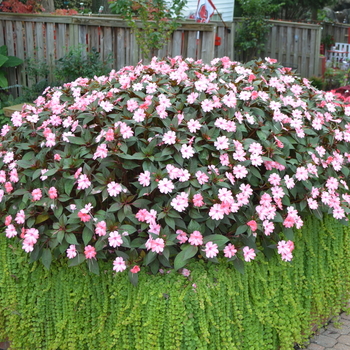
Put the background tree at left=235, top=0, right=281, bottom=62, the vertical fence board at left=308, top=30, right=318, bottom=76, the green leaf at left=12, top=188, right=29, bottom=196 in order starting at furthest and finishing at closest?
the vertical fence board at left=308, top=30, right=318, bottom=76, the background tree at left=235, top=0, right=281, bottom=62, the green leaf at left=12, top=188, right=29, bottom=196

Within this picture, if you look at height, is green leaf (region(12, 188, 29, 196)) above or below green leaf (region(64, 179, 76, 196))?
below

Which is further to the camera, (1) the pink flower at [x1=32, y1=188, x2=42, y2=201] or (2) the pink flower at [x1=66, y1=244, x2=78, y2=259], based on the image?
(1) the pink flower at [x1=32, y1=188, x2=42, y2=201]

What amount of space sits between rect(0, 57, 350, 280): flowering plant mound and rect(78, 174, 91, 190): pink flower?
0.04 ft

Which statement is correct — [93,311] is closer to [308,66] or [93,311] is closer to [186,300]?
[186,300]

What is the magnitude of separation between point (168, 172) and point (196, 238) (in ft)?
1.07

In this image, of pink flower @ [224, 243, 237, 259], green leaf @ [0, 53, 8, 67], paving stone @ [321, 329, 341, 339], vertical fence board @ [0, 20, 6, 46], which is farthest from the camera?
vertical fence board @ [0, 20, 6, 46]

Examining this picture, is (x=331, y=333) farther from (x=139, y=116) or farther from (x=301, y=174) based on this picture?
(x=139, y=116)

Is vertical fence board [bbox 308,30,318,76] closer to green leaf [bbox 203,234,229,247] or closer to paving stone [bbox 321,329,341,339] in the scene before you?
paving stone [bbox 321,329,341,339]

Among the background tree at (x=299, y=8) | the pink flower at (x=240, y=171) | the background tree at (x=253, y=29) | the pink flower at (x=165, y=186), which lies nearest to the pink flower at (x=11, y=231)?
the pink flower at (x=165, y=186)

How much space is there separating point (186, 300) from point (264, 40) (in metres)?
10.9

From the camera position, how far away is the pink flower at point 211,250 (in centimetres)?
202

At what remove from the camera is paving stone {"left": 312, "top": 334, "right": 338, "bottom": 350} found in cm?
269

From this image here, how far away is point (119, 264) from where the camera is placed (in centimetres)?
205

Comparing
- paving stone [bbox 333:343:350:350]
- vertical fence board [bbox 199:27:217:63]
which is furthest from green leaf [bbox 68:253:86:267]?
vertical fence board [bbox 199:27:217:63]
